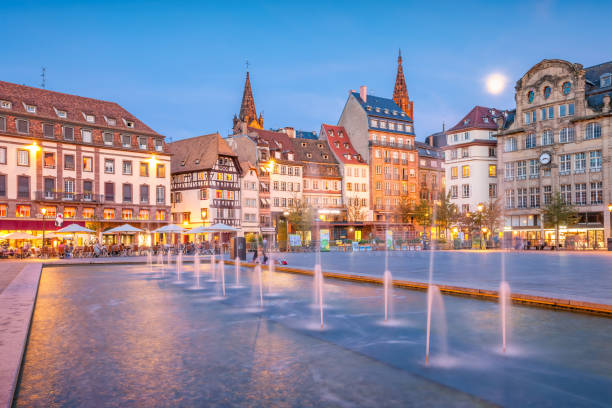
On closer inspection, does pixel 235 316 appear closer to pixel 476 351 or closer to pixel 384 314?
pixel 384 314

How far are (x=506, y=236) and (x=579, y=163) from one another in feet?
39.3

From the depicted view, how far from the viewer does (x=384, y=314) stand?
11484 millimetres

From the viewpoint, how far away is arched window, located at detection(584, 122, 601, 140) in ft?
189

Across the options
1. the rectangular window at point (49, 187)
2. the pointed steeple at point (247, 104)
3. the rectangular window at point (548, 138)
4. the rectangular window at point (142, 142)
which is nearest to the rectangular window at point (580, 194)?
the rectangular window at point (548, 138)

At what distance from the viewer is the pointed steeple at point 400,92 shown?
127 m

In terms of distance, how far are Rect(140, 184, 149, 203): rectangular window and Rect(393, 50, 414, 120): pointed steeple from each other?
79.9m

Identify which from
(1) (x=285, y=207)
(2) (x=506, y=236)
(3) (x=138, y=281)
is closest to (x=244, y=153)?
(1) (x=285, y=207)

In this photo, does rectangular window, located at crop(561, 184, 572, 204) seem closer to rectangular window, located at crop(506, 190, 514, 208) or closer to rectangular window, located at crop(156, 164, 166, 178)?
rectangular window, located at crop(506, 190, 514, 208)

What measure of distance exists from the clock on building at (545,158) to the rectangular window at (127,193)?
4762 cm

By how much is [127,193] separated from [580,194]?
166 feet

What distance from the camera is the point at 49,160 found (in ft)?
175

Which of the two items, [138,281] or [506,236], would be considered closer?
[138,281]

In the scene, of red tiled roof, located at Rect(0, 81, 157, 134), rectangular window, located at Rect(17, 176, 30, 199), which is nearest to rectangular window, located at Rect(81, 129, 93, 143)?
red tiled roof, located at Rect(0, 81, 157, 134)

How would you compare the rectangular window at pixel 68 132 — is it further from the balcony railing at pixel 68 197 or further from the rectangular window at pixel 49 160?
the balcony railing at pixel 68 197
